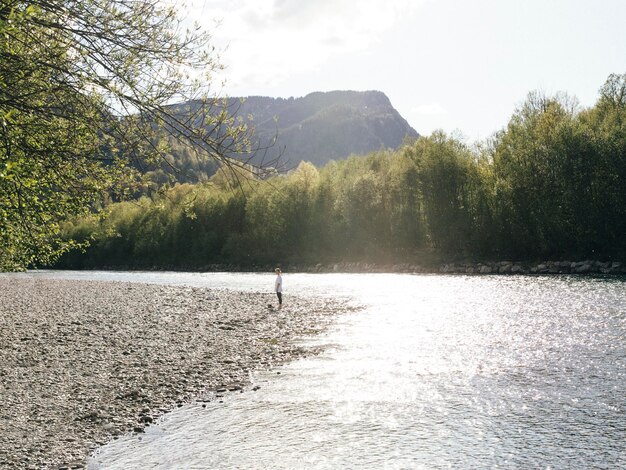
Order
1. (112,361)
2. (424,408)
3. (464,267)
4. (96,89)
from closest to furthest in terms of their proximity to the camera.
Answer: (96,89) → (424,408) → (112,361) → (464,267)

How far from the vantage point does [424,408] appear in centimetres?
1641

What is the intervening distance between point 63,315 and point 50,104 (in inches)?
1015

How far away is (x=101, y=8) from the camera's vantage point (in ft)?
27.7

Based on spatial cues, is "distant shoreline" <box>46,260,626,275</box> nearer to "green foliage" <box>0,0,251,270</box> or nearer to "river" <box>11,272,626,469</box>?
"river" <box>11,272,626,469</box>

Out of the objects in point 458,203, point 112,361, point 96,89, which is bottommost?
point 112,361

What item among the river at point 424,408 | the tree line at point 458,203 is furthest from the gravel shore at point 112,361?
the tree line at point 458,203

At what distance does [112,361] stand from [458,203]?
70.9 m

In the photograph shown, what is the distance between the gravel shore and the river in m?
1.08

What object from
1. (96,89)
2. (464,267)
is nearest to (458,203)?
(464,267)

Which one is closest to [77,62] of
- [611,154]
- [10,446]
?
[10,446]

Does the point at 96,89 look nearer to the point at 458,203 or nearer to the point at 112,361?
the point at 112,361

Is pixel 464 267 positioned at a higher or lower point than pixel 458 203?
lower

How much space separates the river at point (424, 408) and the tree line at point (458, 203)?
22993 mm

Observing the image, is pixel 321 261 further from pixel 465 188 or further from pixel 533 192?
pixel 533 192
